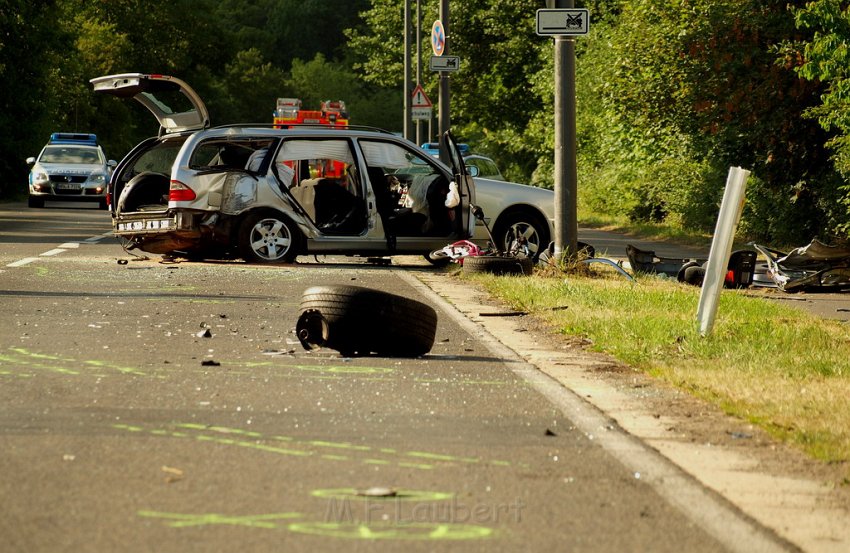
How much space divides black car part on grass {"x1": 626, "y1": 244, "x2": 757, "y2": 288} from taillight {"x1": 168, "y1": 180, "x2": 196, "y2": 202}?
511cm

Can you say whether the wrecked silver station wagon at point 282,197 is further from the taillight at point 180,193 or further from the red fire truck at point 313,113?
the red fire truck at point 313,113

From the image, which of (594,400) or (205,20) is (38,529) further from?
(205,20)

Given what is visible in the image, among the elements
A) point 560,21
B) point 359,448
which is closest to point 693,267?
point 560,21

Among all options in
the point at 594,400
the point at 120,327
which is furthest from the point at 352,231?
the point at 594,400

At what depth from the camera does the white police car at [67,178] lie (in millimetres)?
38438

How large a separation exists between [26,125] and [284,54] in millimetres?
96757

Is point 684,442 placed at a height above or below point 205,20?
below

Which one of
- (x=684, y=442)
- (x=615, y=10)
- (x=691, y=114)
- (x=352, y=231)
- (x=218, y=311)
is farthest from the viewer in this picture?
(x=615, y=10)

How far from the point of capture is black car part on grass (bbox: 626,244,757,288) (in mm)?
16422

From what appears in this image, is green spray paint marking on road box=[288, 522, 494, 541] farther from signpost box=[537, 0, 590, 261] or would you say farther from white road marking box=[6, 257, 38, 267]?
white road marking box=[6, 257, 38, 267]

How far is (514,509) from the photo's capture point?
18.4 feet

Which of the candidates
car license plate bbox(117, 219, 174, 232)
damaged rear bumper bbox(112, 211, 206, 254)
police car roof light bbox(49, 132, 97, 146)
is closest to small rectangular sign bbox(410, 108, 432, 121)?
police car roof light bbox(49, 132, 97, 146)

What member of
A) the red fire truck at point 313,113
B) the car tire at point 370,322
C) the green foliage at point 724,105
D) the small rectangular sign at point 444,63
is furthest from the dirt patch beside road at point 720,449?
the red fire truck at point 313,113

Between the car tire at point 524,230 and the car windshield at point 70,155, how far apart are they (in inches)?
867
